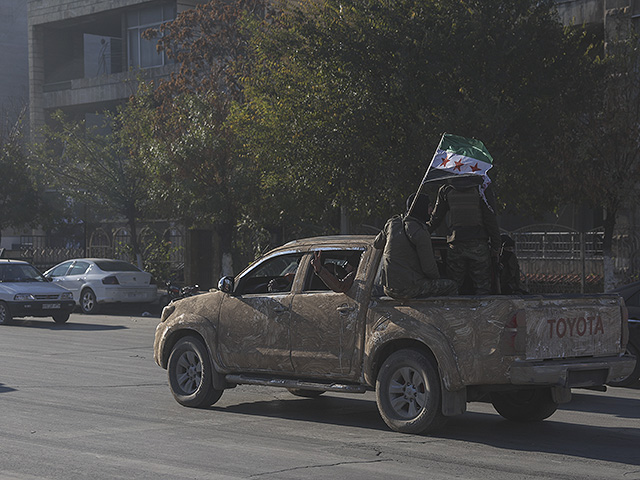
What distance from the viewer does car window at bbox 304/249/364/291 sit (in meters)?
9.58

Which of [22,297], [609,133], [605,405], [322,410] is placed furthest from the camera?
[22,297]

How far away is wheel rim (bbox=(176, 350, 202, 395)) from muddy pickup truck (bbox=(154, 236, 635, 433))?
0.04 ft

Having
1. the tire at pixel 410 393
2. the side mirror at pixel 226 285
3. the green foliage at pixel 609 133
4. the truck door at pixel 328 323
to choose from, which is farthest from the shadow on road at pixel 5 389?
the green foliage at pixel 609 133

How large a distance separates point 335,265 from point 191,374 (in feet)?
6.98

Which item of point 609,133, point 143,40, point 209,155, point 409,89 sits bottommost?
point 609,133

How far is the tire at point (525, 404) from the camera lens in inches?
374

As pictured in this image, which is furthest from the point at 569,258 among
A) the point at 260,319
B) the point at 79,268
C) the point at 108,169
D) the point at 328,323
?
the point at 328,323

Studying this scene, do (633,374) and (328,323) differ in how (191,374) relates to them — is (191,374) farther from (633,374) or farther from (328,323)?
(633,374)

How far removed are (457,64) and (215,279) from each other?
1574 centimetres

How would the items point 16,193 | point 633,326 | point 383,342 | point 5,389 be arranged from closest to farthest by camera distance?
point 383,342, point 5,389, point 633,326, point 16,193

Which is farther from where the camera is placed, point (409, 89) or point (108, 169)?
point (108, 169)

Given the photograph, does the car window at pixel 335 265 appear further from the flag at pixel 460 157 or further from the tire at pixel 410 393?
the flag at pixel 460 157

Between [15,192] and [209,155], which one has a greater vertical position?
[209,155]

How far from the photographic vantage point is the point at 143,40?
49.0 meters
